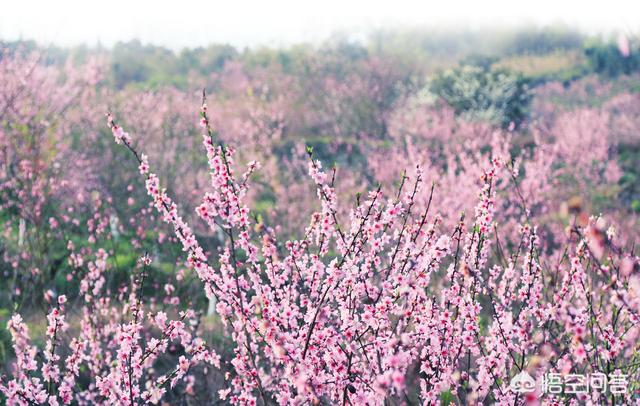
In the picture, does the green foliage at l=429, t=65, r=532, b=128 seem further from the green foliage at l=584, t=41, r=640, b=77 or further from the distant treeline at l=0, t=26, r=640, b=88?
the green foliage at l=584, t=41, r=640, b=77

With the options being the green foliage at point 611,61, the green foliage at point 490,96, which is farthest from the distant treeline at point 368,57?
the green foliage at point 490,96

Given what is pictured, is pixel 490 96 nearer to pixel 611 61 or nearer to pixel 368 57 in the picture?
pixel 368 57

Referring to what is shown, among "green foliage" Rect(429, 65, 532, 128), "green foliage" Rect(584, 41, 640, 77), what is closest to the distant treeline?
"green foliage" Rect(584, 41, 640, 77)

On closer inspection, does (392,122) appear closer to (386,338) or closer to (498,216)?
(498,216)

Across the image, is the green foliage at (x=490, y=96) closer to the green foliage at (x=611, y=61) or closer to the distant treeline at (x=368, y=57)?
the distant treeline at (x=368, y=57)

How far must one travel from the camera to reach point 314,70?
78.9 feet

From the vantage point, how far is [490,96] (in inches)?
749

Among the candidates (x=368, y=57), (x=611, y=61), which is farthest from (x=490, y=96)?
(x=611, y=61)

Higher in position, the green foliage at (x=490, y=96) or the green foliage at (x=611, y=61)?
the green foliage at (x=611, y=61)

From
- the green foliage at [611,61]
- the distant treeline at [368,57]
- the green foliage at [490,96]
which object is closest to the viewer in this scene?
the green foliage at [490,96]

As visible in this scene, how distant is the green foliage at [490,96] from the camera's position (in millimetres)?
18812

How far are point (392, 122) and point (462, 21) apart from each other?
2930 centimetres

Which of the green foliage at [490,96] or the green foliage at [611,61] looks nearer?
the green foliage at [490,96]

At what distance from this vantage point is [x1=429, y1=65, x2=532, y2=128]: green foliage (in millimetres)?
18812
